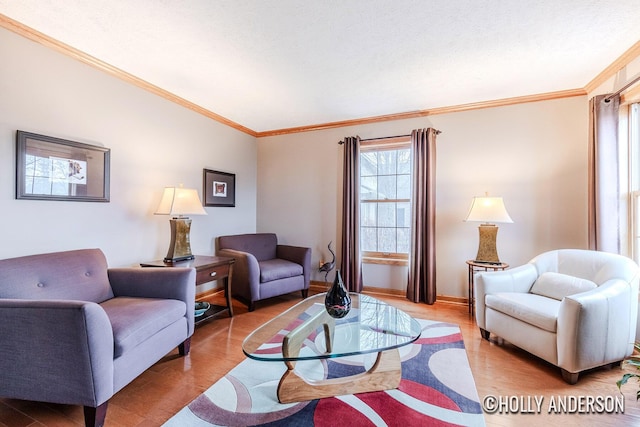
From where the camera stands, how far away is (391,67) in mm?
2508

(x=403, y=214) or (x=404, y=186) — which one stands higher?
(x=404, y=186)

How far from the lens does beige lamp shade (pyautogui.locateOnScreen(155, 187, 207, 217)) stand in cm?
268

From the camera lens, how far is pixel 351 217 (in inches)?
150

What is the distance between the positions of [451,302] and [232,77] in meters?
3.50

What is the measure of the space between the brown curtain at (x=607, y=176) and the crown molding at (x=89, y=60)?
4.11 meters

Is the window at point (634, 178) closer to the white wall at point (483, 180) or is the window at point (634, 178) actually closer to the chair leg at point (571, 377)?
the white wall at point (483, 180)

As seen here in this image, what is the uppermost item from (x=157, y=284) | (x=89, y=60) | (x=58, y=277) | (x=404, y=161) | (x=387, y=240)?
(x=89, y=60)

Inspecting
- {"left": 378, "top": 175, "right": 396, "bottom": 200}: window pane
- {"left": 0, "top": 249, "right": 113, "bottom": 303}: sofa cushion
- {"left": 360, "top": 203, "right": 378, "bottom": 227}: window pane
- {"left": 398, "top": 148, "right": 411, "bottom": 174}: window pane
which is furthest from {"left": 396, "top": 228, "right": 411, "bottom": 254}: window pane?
{"left": 0, "top": 249, "right": 113, "bottom": 303}: sofa cushion

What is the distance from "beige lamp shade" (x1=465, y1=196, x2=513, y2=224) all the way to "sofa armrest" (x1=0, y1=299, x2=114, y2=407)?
10.2 ft

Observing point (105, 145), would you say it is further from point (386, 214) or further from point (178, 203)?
point (386, 214)

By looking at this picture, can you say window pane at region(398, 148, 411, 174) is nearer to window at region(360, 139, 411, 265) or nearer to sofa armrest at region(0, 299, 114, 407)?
window at region(360, 139, 411, 265)

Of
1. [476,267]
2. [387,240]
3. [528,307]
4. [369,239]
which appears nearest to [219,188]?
[369,239]

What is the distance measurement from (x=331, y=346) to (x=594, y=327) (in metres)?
1.69

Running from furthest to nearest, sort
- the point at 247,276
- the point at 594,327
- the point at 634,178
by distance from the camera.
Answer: the point at 247,276
the point at 634,178
the point at 594,327
